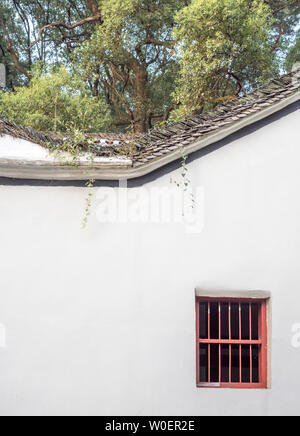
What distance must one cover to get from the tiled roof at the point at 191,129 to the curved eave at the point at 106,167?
3cm

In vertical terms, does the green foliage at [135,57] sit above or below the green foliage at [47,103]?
above

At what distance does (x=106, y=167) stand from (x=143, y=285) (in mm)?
1494

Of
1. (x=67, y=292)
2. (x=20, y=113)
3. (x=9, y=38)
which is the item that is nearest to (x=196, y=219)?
(x=67, y=292)

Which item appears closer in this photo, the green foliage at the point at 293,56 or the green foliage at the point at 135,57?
the green foliage at the point at 135,57

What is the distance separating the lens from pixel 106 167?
16.6ft

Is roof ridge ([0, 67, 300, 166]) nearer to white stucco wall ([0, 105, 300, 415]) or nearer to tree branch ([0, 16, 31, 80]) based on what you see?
white stucco wall ([0, 105, 300, 415])

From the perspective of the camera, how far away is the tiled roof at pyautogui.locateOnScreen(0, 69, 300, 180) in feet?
16.8

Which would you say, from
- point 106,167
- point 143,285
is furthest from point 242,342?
point 106,167

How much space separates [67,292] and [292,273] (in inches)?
108

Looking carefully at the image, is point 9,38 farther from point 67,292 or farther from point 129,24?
point 67,292

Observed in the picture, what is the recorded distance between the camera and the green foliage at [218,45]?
10719 millimetres

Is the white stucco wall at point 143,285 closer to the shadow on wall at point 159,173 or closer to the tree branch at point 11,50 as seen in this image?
the shadow on wall at point 159,173

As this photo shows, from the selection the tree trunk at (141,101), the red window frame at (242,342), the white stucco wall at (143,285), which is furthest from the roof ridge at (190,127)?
the tree trunk at (141,101)
